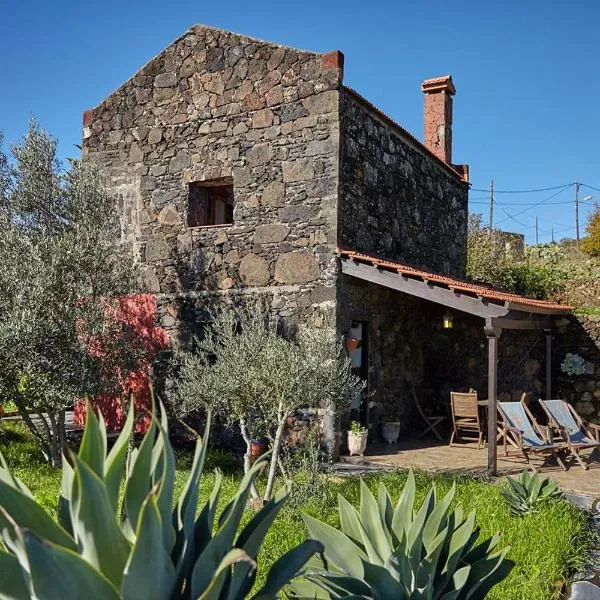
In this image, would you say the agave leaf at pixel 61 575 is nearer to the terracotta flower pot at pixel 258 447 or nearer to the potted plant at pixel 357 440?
the terracotta flower pot at pixel 258 447

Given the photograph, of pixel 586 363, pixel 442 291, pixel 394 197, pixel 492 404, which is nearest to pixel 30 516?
pixel 442 291

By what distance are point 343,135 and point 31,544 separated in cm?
804

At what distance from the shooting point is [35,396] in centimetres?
750

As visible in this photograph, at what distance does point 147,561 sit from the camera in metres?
1.69

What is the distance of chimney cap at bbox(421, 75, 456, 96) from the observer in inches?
494

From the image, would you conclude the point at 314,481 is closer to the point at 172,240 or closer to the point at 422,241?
the point at 172,240

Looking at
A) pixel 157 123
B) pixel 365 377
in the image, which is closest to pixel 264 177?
pixel 157 123

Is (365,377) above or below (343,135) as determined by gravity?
below

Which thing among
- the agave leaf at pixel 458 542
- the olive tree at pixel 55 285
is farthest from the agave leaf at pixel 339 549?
the olive tree at pixel 55 285

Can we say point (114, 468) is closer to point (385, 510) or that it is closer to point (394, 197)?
point (385, 510)

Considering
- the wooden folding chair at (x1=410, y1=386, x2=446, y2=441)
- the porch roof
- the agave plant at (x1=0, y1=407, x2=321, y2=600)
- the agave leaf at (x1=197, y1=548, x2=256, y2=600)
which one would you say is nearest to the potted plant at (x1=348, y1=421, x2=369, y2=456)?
the wooden folding chair at (x1=410, y1=386, x2=446, y2=441)

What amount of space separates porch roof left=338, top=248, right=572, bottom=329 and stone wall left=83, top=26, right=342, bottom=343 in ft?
1.32

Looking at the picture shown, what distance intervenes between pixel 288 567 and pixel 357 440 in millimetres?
6964

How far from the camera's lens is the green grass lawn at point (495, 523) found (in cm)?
449
